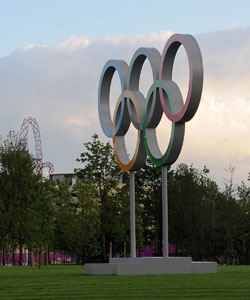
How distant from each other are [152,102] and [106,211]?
41.3 m

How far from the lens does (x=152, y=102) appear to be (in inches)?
1353

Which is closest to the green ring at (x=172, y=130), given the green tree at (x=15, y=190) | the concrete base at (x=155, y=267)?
the concrete base at (x=155, y=267)

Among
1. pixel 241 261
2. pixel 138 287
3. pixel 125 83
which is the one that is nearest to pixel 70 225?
pixel 125 83

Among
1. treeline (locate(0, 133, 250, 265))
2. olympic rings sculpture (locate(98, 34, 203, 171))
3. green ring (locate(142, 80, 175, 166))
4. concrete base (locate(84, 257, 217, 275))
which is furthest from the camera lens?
treeline (locate(0, 133, 250, 265))

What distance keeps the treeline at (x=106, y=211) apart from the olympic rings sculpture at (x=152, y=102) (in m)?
22.7

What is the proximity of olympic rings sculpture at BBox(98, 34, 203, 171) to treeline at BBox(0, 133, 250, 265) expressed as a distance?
22.7 m

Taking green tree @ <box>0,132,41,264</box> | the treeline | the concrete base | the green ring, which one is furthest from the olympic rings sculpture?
green tree @ <box>0,132,41,264</box>

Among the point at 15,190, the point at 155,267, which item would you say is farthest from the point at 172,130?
the point at 15,190

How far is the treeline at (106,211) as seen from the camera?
2552 inches

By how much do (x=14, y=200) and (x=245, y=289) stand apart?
5157 centimetres

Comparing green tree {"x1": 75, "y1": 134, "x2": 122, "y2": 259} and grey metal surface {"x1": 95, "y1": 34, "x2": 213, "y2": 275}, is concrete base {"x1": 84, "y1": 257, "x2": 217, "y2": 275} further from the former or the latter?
green tree {"x1": 75, "y1": 134, "x2": 122, "y2": 259}

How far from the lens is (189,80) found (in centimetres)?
3009

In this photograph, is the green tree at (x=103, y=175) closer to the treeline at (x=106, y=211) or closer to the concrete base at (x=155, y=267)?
the treeline at (x=106, y=211)

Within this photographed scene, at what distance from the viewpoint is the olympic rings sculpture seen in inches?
1192
